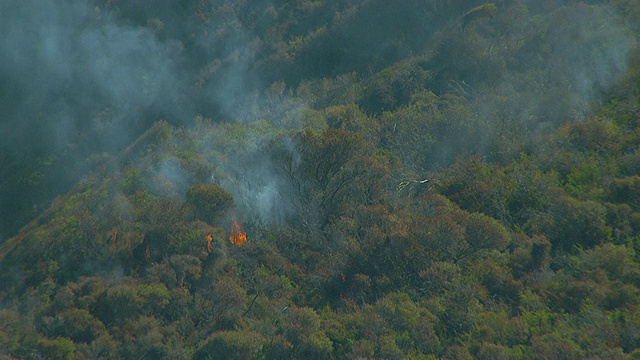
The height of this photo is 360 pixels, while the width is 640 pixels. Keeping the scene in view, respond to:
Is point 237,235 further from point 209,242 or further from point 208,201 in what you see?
point 209,242

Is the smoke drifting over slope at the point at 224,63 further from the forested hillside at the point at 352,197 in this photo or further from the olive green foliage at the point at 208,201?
the olive green foliage at the point at 208,201

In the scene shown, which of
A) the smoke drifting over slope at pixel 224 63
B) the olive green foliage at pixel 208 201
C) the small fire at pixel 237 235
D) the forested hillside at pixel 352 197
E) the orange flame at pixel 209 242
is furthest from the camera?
the smoke drifting over slope at pixel 224 63

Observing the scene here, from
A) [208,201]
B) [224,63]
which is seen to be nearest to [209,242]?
[208,201]

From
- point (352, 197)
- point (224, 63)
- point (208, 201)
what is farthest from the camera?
point (224, 63)

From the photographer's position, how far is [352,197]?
1933cm

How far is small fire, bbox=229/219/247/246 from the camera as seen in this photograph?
18.3 meters

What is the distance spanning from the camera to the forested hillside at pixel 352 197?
13.6 m

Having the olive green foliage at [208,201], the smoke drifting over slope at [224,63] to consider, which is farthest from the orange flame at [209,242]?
the smoke drifting over slope at [224,63]

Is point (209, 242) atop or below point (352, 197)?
atop

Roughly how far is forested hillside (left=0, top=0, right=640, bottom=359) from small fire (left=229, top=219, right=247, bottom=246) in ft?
0.45

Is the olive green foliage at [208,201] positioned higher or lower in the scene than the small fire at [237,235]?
higher

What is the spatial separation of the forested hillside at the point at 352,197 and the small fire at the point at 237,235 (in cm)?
14

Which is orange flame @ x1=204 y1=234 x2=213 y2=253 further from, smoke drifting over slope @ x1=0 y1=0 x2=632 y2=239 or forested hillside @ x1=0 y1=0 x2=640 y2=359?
smoke drifting over slope @ x1=0 y1=0 x2=632 y2=239

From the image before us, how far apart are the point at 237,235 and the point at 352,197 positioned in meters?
3.47
